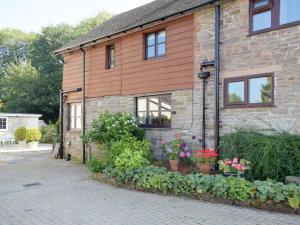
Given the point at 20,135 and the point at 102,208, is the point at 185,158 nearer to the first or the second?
the point at 102,208

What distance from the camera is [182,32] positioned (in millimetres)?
A: 10914

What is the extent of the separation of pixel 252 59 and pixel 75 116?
31.1 ft

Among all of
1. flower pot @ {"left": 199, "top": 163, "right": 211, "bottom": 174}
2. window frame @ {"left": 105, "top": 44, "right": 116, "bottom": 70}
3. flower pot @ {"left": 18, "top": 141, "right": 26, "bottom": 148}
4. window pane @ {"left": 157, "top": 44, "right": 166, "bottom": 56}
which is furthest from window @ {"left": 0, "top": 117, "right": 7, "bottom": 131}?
flower pot @ {"left": 199, "top": 163, "right": 211, "bottom": 174}

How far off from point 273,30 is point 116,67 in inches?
259

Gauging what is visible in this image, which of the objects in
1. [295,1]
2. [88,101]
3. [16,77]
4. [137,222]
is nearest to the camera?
[137,222]

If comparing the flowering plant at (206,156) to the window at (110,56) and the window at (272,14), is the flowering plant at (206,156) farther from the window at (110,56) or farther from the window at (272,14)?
the window at (110,56)

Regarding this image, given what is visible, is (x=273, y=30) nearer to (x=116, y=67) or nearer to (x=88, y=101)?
(x=116, y=67)

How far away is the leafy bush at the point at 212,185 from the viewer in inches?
255

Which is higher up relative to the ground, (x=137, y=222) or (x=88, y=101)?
(x=88, y=101)

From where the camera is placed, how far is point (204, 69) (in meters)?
10.1

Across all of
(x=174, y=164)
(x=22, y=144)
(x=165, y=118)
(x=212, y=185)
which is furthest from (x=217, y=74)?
(x=22, y=144)

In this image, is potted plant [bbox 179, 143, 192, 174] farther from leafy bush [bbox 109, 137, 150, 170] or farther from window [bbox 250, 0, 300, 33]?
window [bbox 250, 0, 300, 33]

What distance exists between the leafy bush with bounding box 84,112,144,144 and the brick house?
785 mm

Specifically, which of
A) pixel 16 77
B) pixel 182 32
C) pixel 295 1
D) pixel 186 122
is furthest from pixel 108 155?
pixel 16 77
